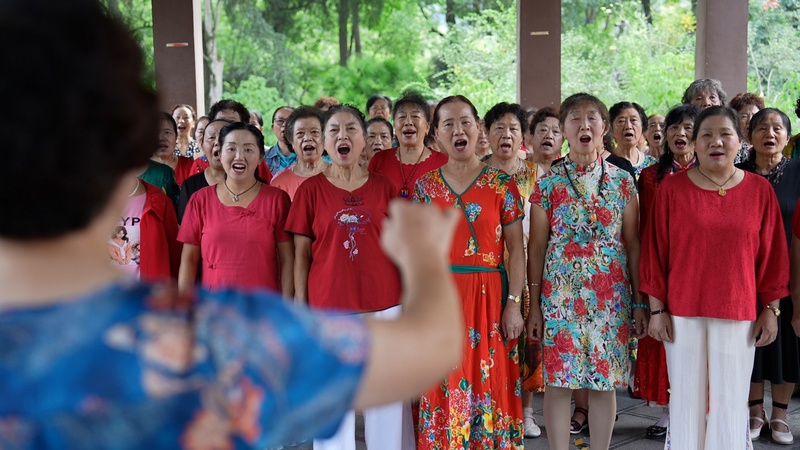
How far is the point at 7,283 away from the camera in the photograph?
0.95 m

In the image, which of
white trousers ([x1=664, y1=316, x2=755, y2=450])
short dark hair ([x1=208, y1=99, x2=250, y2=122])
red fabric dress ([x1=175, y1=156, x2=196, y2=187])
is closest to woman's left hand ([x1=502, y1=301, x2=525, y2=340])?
white trousers ([x1=664, y1=316, x2=755, y2=450])

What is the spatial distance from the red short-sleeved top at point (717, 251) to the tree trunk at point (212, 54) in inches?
627

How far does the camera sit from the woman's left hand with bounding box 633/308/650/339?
3.55m

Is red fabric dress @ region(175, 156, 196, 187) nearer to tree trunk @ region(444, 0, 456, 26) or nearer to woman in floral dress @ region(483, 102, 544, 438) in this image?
woman in floral dress @ region(483, 102, 544, 438)

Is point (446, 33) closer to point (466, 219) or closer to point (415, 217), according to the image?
point (466, 219)

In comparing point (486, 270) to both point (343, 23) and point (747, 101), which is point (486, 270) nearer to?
point (747, 101)

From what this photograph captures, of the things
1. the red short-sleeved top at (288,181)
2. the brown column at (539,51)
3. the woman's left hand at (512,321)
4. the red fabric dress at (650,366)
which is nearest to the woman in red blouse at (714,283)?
the red fabric dress at (650,366)

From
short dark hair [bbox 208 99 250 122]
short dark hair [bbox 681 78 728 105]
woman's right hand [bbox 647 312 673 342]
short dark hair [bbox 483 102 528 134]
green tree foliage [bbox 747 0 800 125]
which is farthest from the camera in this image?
green tree foliage [bbox 747 0 800 125]

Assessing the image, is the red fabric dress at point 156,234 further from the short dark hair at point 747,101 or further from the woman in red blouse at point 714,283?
the short dark hair at point 747,101

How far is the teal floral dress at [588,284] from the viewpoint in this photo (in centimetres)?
352

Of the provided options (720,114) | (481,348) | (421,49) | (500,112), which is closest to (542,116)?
(500,112)

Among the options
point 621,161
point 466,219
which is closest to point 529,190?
point 621,161

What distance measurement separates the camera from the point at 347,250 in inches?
144

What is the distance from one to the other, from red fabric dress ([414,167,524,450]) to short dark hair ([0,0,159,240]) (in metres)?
2.73
